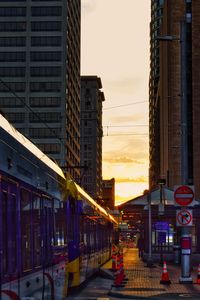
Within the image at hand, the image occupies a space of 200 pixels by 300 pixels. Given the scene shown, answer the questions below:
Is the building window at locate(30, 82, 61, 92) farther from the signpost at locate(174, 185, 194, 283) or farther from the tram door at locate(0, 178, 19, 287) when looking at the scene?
the tram door at locate(0, 178, 19, 287)

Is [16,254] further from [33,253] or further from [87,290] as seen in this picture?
[87,290]

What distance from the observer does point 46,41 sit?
418 feet

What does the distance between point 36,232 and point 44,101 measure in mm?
116318

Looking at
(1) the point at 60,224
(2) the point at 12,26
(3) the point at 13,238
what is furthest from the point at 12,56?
(3) the point at 13,238

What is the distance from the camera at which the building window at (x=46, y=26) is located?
12671cm

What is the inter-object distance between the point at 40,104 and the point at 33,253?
4595 inches

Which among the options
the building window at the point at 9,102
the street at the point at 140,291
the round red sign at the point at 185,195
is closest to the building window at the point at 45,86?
the building window at the point at 9,102

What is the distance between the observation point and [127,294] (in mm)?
19766

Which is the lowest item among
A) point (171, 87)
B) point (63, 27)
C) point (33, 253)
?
point (33, 253)

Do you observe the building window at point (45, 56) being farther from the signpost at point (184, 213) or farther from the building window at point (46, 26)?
the signpost at point (184, 213)

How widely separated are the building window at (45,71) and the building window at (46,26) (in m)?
7.47

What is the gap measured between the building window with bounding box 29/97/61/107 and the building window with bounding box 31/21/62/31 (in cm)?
Result: 1274

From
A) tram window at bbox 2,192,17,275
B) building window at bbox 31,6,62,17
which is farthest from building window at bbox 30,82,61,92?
tram window at bbox 2,192,17,275

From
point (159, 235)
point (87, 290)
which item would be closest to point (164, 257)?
point (159, 235)
